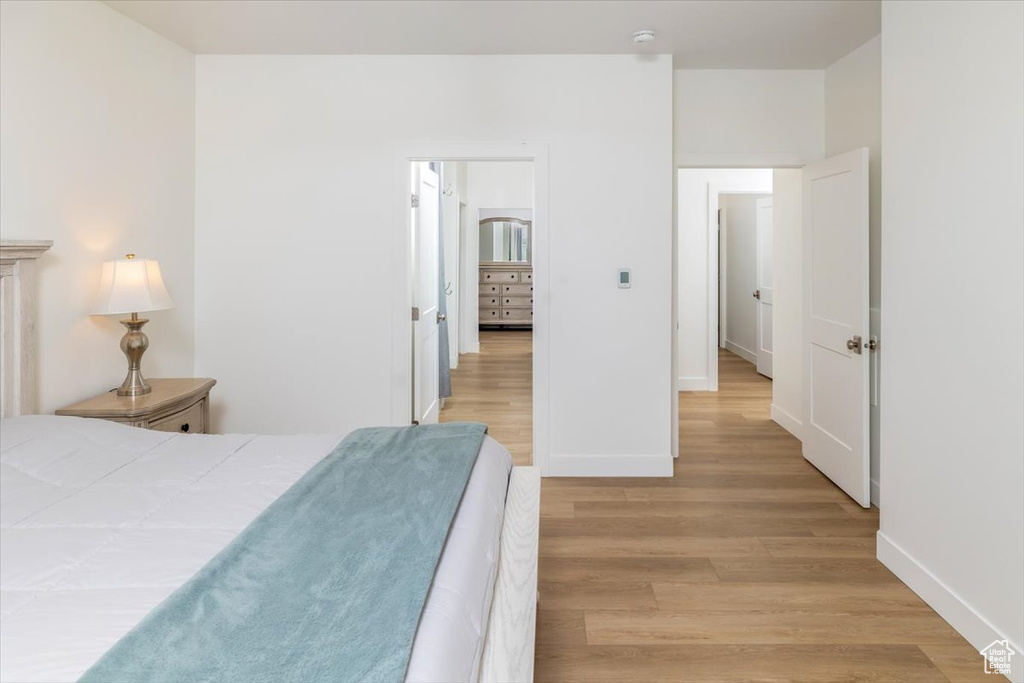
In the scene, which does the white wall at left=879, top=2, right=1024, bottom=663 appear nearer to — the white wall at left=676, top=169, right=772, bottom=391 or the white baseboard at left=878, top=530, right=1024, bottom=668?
the white baseboard at left=878, top=530, right=1024, bottom=668

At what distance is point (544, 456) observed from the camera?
3863 mm

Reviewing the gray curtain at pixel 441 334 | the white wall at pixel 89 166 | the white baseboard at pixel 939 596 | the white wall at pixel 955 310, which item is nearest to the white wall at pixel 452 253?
the gray curtain at pixel 441 334

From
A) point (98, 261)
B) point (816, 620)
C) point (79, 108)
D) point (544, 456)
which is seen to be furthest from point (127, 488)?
point (544, 456)

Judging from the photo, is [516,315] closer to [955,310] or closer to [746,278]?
[746,278]

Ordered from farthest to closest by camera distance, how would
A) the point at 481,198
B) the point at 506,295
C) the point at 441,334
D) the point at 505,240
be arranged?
the point at 506,295
the point at 505,240
the point at 481,198
the point at 441,334

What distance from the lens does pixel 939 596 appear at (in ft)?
7.56

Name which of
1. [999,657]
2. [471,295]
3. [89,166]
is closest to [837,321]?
[999,657]

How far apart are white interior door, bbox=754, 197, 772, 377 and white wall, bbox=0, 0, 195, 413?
593 cm

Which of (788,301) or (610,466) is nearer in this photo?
(610,466)

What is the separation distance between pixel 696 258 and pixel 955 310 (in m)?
4.31

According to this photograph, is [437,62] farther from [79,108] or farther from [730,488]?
[730,488]

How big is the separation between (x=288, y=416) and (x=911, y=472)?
3226 mm

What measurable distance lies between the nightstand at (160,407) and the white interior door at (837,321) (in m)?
3.35

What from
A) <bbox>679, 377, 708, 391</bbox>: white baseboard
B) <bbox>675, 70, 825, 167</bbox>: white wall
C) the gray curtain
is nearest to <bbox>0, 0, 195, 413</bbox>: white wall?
the gray curtain
